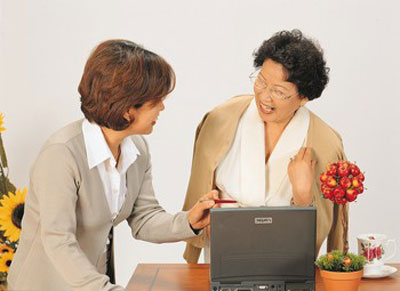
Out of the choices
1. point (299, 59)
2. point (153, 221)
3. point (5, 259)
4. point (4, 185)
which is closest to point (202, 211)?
point (153, 221)

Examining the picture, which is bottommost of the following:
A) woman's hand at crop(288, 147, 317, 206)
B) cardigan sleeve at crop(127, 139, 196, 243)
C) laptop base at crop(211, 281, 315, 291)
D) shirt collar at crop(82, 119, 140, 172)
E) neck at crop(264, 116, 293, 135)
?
laptop base at crop(211, 281, 315, 291)

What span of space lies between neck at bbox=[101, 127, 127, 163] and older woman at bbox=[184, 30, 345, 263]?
54cm

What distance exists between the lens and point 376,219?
388cm

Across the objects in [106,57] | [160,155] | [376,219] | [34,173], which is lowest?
[376,219]

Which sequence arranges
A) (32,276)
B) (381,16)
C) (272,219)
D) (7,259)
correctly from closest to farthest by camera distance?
(272,219) → (32,276) → (7,259) → (381,16)

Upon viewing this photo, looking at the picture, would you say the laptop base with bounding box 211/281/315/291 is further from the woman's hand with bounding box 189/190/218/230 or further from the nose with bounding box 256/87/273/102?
the nose with bounding box 256/87/273/102

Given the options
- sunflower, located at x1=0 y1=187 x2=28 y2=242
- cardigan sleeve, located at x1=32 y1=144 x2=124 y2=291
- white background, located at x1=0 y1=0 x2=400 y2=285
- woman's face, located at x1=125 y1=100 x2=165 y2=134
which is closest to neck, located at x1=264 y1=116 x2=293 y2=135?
woman's face, located at x1=125 y1=100 x2=165 y2=134

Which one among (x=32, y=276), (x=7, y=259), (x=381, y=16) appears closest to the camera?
(x=32, y=276)

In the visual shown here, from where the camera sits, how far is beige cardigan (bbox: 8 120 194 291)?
6.09 feet

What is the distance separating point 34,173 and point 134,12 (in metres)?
2.05

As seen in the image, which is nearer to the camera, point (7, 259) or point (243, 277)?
point (243, 277)

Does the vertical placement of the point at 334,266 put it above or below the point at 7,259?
above

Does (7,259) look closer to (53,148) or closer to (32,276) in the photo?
(32,276)

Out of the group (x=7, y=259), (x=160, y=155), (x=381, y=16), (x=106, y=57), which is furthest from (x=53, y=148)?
(x=381, y=16)
